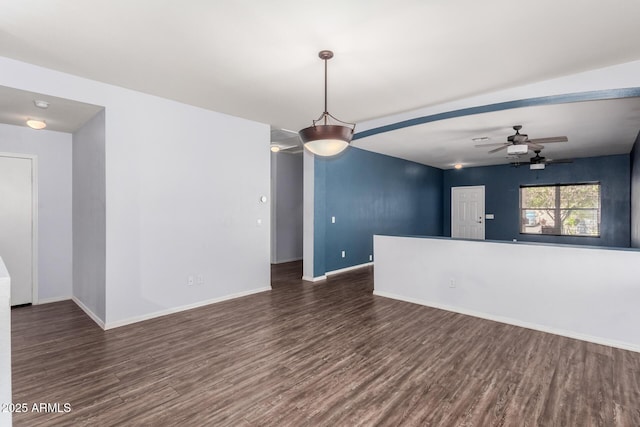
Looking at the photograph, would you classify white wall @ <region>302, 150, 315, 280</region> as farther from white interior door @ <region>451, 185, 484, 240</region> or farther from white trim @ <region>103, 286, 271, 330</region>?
white interior door @ <region>451, 185, 484, 240</region>

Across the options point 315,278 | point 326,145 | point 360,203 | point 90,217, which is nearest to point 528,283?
point 326,145

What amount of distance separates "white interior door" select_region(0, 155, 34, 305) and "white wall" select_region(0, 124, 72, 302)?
110mm

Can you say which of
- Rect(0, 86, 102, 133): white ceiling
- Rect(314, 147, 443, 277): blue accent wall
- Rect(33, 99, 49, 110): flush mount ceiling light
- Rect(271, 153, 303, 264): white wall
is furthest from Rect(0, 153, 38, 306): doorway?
Rect(271, 153, 303, 264): white wall

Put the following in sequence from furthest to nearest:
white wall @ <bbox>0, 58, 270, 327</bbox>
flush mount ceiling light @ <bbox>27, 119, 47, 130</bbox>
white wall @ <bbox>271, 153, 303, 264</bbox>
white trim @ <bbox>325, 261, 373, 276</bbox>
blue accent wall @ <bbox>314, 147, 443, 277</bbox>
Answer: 1. white wall @ <bbox>271, 153, 303, 264</bbox>
2. white trim @ <bbox>325, 261, 373, 276</bbox>
3. blue accent wall @ <bbox>314, 147, 443, 277</bbox>
4. flush mount ceiling light @ <bbox>27, 119, 47, 130</bbox>
5. white wall @ <bbox>0, 58, 270, 327</bbox>

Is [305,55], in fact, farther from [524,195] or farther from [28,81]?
[524,195]

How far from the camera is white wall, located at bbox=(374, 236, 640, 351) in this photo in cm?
326

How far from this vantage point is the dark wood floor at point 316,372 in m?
2.19

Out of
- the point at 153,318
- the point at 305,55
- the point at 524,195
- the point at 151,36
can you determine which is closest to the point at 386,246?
the point at 305,55

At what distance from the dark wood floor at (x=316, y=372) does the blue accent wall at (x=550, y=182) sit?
604 cm

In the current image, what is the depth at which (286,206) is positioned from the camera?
330 inches

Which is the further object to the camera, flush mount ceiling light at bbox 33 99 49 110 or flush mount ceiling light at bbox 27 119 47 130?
flush mount ceiling light at bbox 27 119 47 130

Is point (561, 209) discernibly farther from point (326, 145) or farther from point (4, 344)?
point (4, 344)

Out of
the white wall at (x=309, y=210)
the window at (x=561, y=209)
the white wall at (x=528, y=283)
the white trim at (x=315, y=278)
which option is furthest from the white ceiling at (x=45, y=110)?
the window at (x=561, y=209)

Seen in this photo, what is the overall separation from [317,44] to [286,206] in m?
5.77
